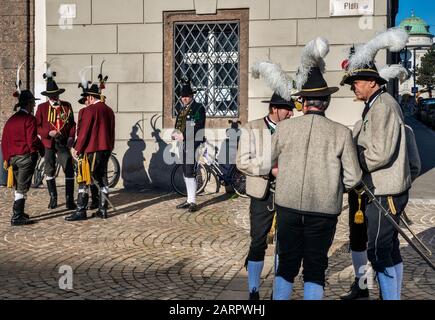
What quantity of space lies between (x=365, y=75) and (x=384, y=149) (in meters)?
0.70

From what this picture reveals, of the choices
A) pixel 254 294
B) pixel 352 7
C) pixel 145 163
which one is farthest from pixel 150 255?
pixel 352 7

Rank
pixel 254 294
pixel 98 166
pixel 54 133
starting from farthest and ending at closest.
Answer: pixel 54 133 → pixel 98 166 → pixel 254 294

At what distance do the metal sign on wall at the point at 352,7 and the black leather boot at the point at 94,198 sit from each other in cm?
537

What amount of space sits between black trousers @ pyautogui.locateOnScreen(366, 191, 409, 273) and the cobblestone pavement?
838mm

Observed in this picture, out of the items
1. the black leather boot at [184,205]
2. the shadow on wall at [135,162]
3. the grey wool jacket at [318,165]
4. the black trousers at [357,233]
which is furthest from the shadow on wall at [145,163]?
the grey wool jacket at [318,165]

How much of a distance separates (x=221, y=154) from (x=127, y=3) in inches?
140

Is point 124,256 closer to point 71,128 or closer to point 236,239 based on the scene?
point 236,239

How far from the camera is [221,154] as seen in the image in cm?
1096

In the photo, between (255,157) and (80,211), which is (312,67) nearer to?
(255,157)

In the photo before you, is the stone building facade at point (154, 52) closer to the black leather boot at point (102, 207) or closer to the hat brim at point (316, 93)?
the black leather boot at point (102, 207)

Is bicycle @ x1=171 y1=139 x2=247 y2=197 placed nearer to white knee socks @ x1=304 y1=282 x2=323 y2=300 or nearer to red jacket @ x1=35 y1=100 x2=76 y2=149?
red jacket @ x1=35 y1=100 x2=76 y2=149

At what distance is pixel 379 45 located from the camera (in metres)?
4.80

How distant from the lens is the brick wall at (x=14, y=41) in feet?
38.9
